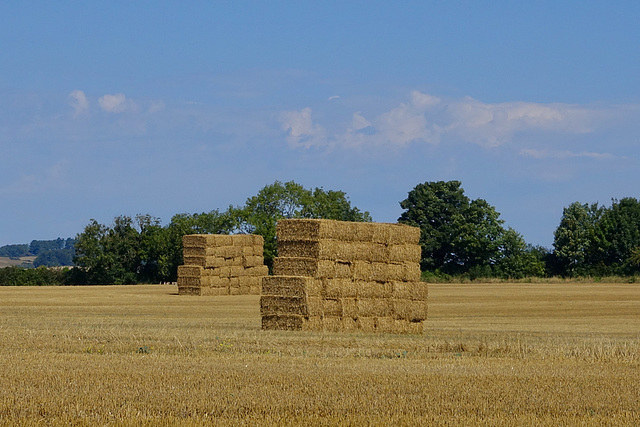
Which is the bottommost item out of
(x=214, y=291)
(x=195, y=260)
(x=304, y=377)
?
(x=304, y=377)

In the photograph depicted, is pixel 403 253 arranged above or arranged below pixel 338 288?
above

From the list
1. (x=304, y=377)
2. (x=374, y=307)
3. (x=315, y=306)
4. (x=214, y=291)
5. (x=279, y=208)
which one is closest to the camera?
(x=304, y=377)

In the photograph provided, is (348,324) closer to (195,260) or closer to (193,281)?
(193,281)

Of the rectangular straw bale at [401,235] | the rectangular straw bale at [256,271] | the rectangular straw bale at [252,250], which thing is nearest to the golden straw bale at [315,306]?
the rectangular straw bale at [401,235]

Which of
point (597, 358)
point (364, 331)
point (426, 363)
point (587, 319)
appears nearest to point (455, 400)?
point (426, 363)

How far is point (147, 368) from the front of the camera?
48.6ft

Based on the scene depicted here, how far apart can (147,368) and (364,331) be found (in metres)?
12.4

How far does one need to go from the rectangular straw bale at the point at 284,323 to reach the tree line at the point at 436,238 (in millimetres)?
51001

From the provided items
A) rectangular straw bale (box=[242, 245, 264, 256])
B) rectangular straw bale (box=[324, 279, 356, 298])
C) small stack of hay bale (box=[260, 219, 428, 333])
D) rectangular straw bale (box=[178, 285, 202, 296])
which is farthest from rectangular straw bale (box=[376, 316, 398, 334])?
rectangular straw bale (box=[242, 245, 264, 256])

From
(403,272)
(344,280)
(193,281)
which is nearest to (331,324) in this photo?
(344,280)

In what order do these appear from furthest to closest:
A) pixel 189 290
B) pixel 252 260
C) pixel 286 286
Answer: pixel 252 260
pixel 189 290
pixel 286 286

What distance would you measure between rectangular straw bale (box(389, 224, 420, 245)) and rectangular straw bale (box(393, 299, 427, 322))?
1874 millimetres

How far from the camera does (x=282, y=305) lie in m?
26.0

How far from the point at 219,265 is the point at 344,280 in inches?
1016
